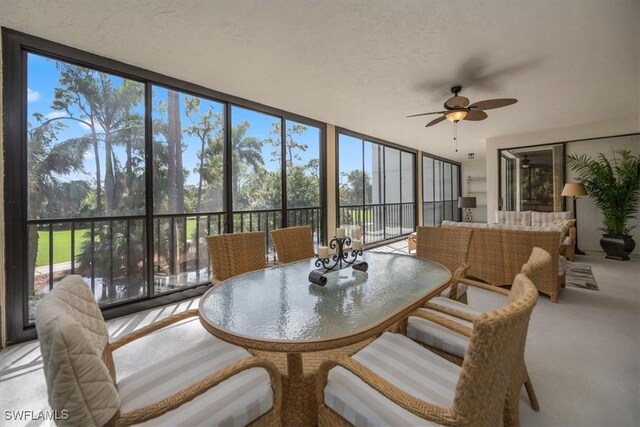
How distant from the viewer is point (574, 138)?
5.53 meters

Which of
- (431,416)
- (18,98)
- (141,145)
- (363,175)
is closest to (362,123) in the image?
(363,175)

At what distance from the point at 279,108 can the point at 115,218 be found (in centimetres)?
260

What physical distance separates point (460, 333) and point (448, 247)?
1242 mm

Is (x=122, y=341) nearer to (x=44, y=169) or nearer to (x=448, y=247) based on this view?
(x=44, y=169)

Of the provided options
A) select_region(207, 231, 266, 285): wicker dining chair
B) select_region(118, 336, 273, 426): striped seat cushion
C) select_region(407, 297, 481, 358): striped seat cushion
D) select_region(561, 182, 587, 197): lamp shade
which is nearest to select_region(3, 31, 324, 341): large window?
select_region(207, 231, 266, 285): wicker dining chair

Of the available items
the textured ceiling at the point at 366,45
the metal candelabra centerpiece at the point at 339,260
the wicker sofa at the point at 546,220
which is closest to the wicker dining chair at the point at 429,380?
the metal candelabra centerpiece at the point at 339,260

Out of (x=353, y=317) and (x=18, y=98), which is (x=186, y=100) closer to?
(x=18, y=98)

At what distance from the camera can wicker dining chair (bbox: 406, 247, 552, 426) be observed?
1.17 metres

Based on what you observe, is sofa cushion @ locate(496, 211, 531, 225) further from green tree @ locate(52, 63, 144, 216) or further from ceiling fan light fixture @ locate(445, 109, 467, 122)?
green tree @ locate(52, 63, 144, 216)

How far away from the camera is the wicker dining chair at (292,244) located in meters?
2.60

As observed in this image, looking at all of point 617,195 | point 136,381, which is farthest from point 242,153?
point 617,195

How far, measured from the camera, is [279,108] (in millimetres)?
4168

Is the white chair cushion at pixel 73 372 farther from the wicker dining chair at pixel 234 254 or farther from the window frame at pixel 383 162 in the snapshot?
the window frame at pixel 383 162

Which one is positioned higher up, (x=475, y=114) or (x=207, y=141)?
(x=475, y=114)
